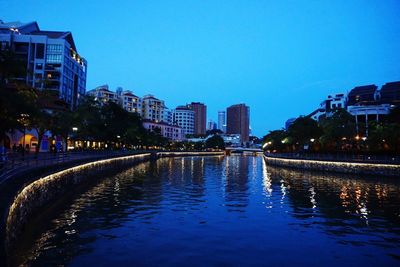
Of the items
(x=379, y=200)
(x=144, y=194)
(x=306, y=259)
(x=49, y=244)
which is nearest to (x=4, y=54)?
(x=144, y=194)

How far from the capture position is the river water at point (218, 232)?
47.7ft

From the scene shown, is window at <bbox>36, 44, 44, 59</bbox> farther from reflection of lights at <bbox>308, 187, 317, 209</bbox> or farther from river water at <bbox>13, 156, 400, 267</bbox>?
reflection of lights at <bbox>308, 187, 317, 209</bbox>

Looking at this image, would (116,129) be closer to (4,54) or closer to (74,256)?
(4,54)

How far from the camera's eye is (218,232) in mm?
18719

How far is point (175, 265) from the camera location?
539 inches

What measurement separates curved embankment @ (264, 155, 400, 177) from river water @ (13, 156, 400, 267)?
2260cm

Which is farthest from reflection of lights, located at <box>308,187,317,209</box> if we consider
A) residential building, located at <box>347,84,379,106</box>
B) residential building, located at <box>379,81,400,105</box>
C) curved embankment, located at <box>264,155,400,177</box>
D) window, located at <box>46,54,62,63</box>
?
residential building, located at <box>347,84,379,106</box>

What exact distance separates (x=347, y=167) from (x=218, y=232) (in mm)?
47765

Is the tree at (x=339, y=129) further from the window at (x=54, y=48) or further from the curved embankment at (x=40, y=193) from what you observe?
the window at (x=54, y=48)

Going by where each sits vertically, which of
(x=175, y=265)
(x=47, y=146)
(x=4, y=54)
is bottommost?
(x=175, y=265)

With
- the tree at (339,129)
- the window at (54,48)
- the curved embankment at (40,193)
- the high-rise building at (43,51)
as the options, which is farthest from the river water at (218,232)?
the window at (54,48)

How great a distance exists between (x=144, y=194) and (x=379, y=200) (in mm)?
20575

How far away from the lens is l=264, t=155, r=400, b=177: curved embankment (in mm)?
51938

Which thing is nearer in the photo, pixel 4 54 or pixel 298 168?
pixel 4 54
